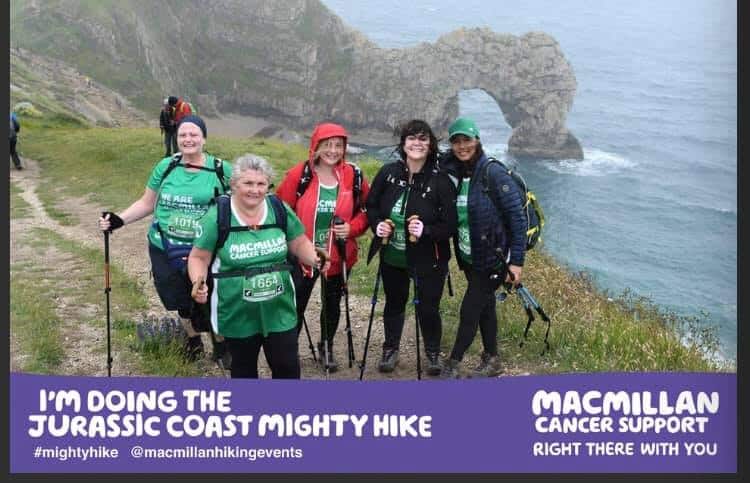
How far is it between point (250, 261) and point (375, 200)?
1541 millimetres

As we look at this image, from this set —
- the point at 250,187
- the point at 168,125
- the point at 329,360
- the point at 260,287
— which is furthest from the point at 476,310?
the point at 168,125

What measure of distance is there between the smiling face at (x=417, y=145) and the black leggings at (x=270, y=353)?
5.71 feet

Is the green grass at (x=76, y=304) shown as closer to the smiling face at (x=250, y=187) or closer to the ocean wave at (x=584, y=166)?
the smiling face at (x=250, y=187)

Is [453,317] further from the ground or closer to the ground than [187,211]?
closer to the ground

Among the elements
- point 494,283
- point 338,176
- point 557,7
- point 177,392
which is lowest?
point 177,392

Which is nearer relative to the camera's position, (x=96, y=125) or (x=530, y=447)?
(x=530, y=447)

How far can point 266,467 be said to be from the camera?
17.6 ft

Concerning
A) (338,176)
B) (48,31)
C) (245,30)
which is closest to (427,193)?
(338,176)

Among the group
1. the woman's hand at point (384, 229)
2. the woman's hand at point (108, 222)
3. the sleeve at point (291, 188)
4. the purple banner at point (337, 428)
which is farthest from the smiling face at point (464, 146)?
the woman's hand at point (108, 222)

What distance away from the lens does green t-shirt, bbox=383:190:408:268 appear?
573cm

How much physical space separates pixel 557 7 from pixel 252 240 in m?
6.02

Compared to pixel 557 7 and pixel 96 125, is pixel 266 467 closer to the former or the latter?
pixel 557 7

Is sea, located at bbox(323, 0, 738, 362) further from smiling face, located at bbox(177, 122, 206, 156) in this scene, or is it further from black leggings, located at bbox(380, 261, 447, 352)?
smiling face, located at bbox(177, 122, 206, 156)

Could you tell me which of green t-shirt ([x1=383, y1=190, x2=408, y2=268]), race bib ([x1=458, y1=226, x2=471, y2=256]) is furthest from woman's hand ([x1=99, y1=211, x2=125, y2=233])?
race bib ([x1=458, y1=226, x2=471, y2=256])
